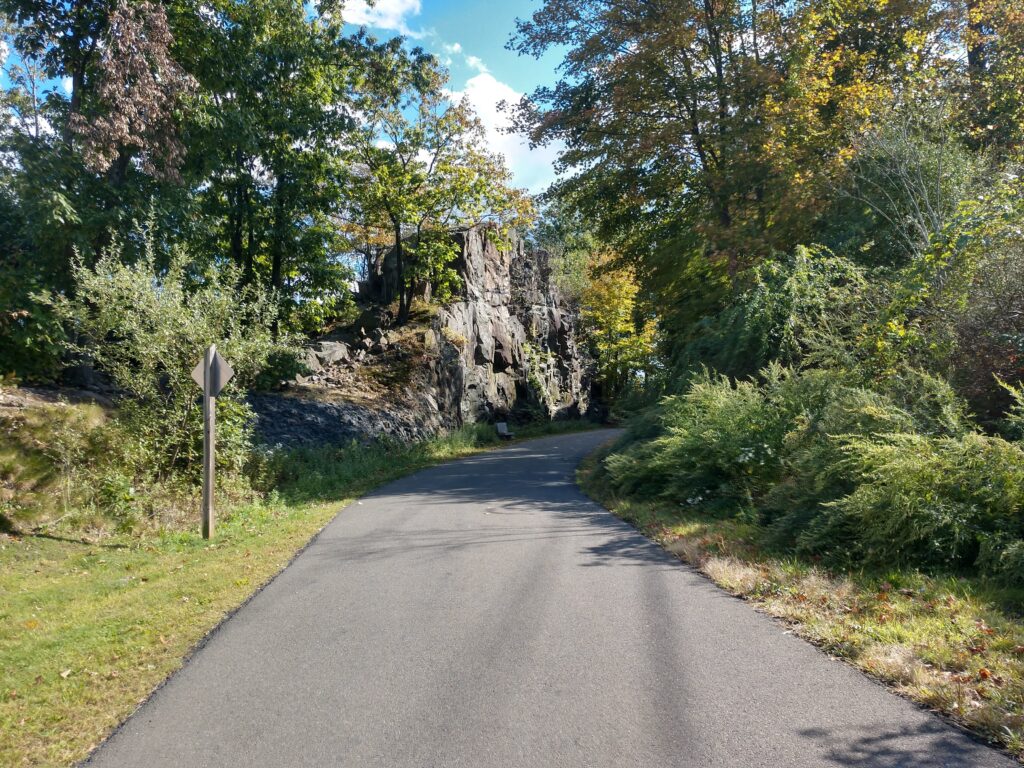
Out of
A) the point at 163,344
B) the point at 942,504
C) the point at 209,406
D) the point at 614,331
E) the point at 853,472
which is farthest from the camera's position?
the point at 614,331

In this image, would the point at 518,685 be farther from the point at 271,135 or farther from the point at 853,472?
the point at 271,135

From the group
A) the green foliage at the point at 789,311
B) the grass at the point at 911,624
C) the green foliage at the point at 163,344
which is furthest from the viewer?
the green foliage at the point at 789,311

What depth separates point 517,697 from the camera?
4449 millimetres

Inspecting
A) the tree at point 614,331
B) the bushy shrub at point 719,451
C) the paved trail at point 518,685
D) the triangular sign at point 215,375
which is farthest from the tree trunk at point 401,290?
the paved trail at point 518,685

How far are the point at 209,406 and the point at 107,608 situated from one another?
4.32m

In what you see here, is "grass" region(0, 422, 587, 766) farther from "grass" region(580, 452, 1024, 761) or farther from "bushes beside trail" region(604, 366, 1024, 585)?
"bushes beside trail" region(604, 366, 1024, 585)

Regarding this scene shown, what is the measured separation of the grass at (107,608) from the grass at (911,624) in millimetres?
4768

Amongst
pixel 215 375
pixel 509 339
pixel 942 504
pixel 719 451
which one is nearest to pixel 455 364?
pixel 509 339

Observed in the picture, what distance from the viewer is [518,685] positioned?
4.64 m

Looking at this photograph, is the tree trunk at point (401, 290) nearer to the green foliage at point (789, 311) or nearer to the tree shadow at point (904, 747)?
the green foliage at point (789, 311)

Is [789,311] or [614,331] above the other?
[614,331]

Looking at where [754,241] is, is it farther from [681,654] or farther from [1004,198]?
[681,654]

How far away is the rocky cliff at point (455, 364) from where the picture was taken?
2264 cm

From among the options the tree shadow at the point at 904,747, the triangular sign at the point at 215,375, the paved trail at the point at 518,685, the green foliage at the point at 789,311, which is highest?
the green foliage at the point at 789,311
